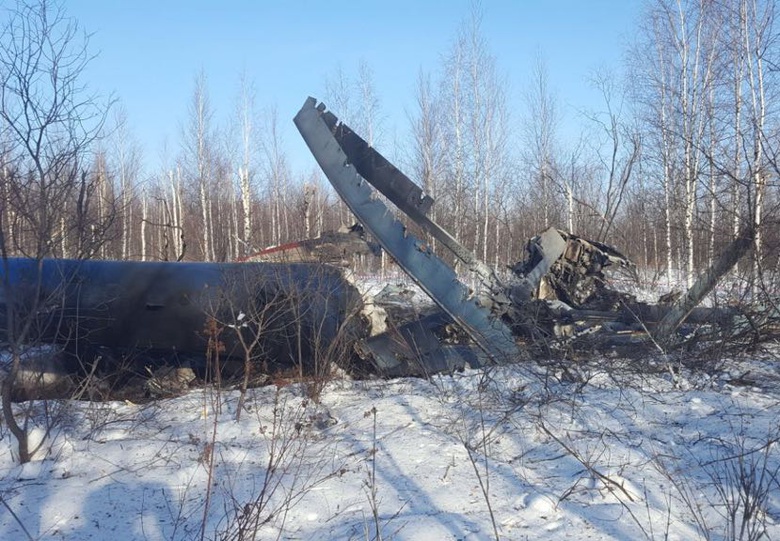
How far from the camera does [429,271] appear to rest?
21.4ft

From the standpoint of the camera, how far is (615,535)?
3.15m

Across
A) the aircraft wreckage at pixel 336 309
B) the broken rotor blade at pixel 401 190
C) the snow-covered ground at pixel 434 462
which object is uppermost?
the broken rotor blade at pixel 401 190

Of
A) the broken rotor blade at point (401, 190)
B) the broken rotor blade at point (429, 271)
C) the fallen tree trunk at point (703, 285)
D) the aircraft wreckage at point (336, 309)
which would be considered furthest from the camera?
the broken rotor blade at point (401, 190)

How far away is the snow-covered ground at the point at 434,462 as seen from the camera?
3.37 m

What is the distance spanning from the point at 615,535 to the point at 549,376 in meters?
2.91

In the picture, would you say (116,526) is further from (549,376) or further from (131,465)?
(549,376)

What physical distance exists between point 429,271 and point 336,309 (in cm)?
103

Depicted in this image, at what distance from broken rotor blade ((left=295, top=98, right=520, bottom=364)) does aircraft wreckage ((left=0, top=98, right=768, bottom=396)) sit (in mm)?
11

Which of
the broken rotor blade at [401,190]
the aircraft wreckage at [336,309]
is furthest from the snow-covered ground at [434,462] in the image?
the broken rotor blade at [401,190]

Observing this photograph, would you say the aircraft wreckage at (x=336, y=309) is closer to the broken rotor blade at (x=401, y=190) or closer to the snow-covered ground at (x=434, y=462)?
the broken rotor blade at (x=401, y=190)

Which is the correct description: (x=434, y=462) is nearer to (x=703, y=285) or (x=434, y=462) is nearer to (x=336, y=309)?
(x=336, y=309)

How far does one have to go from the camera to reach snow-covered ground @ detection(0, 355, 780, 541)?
337cm

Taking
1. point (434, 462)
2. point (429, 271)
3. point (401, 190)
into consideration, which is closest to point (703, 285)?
point (429, 271)

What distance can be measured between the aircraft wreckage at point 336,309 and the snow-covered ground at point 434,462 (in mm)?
471
